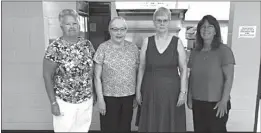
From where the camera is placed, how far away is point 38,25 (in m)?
2.48

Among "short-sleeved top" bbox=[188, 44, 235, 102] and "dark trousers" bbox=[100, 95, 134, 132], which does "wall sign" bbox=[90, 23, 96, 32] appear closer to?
"dark trousers" bbox=[100, 95, 134, 132]

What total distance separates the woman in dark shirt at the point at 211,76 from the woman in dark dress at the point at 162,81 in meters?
0.10

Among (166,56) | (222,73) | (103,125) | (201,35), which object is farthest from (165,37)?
(103,125)

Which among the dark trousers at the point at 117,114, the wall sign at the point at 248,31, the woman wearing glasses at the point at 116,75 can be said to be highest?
the wall sign at the point at 248,31

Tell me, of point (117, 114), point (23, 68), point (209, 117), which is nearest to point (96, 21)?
point (23, 68)

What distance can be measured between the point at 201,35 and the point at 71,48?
3.13 ft

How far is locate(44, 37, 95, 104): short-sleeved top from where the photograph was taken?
5.10ft

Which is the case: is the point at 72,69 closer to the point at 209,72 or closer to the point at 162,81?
the point at 162,81

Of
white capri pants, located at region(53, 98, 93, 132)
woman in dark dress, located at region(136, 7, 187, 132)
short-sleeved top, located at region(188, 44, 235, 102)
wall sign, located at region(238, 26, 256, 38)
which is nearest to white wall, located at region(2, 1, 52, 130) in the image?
white capri pants, located at region(53, 98, 93, 132)

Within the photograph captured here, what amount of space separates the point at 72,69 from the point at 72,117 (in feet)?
1.22

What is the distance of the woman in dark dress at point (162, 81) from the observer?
1.69 metres

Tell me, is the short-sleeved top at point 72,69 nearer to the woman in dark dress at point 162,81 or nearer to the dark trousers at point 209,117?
the woman in dark dress at point 162,81

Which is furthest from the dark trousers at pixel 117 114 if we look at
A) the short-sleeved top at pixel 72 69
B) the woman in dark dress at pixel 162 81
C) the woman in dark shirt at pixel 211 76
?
the woman in dark shirt at pixel 211 76

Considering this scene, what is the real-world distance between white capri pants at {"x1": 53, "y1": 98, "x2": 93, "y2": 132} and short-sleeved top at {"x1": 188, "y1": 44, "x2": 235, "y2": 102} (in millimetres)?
826
